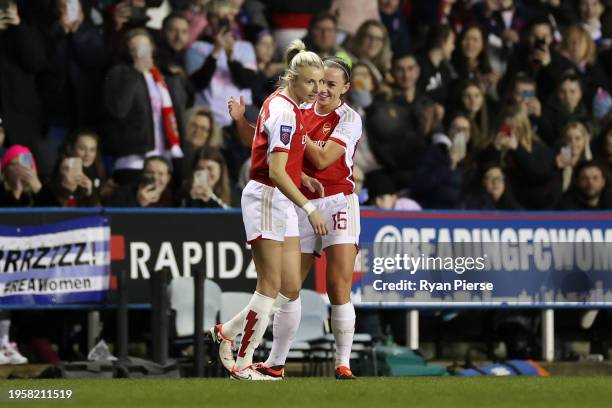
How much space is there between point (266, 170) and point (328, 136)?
2.31ft

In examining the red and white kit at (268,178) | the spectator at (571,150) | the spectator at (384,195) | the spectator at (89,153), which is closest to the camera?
the red and white kit at (268,178)

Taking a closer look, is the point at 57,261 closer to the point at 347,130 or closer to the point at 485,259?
the point at 485,259

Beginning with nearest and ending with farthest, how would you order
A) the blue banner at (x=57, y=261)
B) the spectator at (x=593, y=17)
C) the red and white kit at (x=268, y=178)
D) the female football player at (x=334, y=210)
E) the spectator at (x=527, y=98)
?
the red and white kit at (x=268, y=178)
the female football player at (x=334, y=210)
the blue banner at (x=57, y=261)
the spectator at (x=527, y=98)
the spectator at (x=593, y=17)

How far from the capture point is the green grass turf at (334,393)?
9016 millimetres

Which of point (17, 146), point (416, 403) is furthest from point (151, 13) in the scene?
point (416, 403)

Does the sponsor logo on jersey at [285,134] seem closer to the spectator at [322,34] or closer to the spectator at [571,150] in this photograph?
the spectator at [322,34]

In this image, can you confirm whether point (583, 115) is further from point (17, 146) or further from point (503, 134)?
point (17, 146)

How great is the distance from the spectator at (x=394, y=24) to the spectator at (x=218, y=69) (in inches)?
84.8

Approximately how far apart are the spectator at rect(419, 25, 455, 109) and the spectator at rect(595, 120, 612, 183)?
→ 68.2 inches

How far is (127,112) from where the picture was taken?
15328mm

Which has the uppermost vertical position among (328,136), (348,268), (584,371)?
(328,136)

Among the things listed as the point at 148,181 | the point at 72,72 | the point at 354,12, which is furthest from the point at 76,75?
the point at 354,12

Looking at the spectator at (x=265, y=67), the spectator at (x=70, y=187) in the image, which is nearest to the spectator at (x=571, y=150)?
the spectator at (x=265, y=67)

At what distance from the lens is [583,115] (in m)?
17.9
